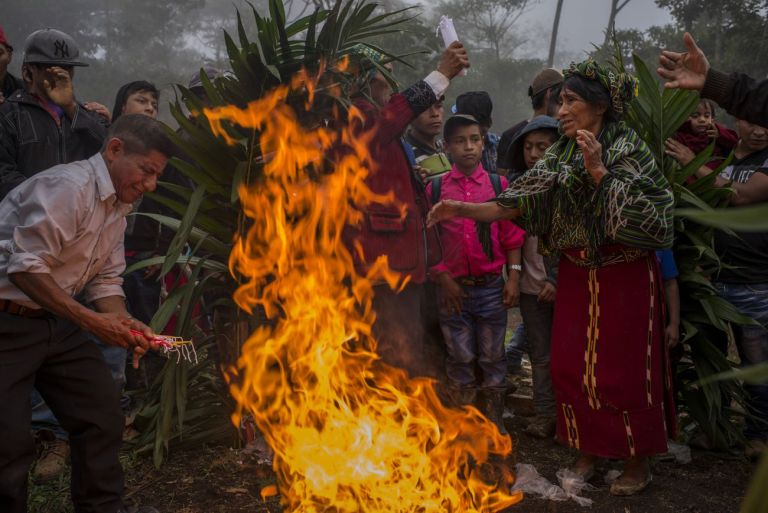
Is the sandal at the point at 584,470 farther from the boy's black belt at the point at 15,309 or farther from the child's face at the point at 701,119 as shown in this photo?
the boy's black belt at the point at 15,309

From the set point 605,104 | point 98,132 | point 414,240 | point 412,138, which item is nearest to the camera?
point 605,104

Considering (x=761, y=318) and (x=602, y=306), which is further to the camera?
(x=761, y=318)

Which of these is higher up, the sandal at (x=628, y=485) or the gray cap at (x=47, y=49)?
the gray cap at (x=47, y=49)

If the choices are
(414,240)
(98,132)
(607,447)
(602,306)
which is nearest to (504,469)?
(607,447)

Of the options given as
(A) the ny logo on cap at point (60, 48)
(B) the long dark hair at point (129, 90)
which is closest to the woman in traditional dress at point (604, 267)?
(A) the ny logo on cap at point (60, 48)

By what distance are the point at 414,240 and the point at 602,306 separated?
1279 millimetres

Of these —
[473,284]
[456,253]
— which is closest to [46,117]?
[456,253]

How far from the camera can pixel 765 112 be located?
10.0 ft

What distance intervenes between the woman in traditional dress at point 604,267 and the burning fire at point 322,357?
67 cm

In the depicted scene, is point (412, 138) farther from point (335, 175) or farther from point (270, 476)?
point (270, 476)

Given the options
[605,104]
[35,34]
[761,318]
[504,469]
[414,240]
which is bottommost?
[504,469]

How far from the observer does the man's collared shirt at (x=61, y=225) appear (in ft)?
9.37

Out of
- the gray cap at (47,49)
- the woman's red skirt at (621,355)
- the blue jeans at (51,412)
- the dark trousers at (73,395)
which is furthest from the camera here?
the gray cap at (47,49)

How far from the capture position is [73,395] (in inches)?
125
